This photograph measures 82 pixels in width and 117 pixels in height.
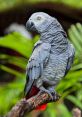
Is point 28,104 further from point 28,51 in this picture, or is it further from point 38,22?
point 28,51

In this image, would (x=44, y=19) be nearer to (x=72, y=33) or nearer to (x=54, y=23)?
(x=54, y=23)

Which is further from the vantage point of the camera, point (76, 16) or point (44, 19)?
point (76, 16)

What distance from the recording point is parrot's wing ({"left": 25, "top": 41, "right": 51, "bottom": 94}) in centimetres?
104

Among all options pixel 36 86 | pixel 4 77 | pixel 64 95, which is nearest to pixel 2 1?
pixel 4 77

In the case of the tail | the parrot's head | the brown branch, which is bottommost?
→ the brown branch

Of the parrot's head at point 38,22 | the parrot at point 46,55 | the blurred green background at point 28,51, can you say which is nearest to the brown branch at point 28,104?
the parrot at point 46,55

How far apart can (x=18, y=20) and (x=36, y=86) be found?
62.7 inches

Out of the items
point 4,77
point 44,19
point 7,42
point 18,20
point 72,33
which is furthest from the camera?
point 4,77

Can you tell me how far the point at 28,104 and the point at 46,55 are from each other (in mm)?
111

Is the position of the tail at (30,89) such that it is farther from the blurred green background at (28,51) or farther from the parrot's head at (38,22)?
the blurred green background at (28,51)

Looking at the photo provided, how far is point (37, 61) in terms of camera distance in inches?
41.3

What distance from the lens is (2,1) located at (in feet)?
10.9

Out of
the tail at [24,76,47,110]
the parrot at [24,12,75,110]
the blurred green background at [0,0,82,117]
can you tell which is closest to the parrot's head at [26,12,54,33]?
the parrot at [24,12,75,110]

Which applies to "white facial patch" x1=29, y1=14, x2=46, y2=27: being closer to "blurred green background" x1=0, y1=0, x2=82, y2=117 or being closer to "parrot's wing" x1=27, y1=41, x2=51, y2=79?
"parrot's wing" x1=27, y1=41, x2=51, y2=79
